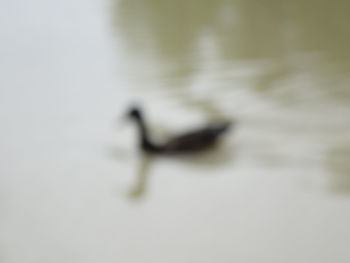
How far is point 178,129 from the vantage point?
2318 mm

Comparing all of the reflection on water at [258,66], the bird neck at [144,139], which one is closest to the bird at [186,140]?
the bird neck at [144,139]

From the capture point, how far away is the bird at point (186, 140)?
212 cm

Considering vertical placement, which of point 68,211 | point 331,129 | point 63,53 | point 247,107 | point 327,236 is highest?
point 63,53

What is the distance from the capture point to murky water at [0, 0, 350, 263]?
1.77 meters

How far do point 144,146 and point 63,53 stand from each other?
1.22m

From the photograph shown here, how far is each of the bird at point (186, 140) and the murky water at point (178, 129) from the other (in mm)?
56

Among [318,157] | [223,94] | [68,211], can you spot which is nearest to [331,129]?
[318,157]

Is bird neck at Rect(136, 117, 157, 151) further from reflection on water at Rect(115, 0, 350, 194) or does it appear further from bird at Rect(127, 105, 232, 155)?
reflection on water at Rect(115, 0, 350, 194)

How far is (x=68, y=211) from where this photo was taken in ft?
6.38

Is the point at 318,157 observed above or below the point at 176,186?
above

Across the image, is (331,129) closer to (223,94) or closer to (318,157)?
(318,157)

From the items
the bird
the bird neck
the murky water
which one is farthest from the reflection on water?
the bird neck

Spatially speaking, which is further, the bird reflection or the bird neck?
the bird neck

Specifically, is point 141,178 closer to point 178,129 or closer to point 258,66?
point 178,129
